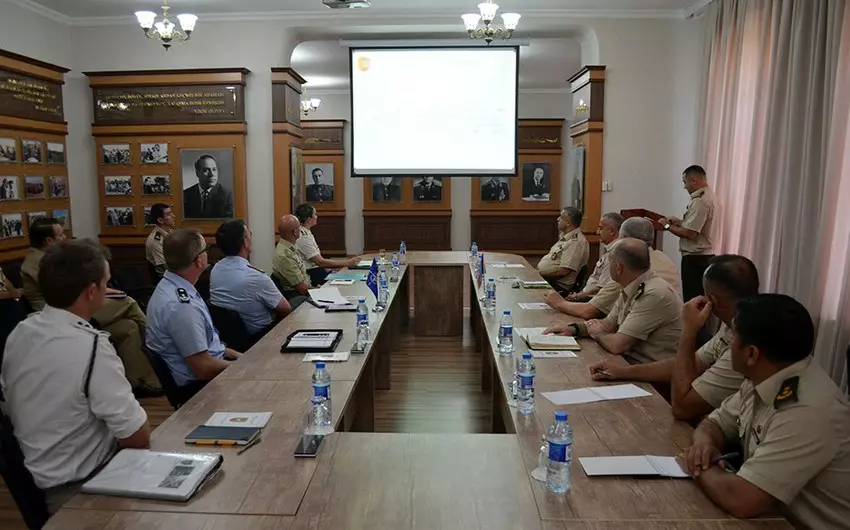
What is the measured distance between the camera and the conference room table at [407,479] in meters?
1.58

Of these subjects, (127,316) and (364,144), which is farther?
(364,144)

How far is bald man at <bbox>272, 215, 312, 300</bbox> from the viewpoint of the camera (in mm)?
5703

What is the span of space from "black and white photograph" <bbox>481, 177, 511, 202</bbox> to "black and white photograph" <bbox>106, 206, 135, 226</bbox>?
7144 millimetres

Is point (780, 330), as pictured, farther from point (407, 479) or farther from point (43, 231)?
point (43, 231)

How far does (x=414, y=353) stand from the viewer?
20.0 ft

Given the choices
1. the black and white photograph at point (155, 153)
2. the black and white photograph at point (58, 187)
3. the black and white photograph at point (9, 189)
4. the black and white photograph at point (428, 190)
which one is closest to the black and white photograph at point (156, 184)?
the black and white photograph at point (155, 153)

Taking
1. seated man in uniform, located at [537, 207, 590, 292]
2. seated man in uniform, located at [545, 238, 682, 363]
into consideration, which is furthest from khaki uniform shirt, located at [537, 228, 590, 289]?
seated man in uniform, located at [545, 238, 682, 363]

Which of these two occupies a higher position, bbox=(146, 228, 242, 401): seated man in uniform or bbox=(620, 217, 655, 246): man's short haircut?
bbox=(620, 217, 655, 246): man's short haircut

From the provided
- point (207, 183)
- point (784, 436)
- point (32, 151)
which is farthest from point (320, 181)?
point (784, 436)

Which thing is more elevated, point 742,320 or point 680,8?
point 680,8

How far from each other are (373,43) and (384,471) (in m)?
6.90

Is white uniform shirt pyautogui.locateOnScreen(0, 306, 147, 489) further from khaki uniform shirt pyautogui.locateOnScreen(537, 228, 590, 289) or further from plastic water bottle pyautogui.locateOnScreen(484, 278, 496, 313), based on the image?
khaki uniform shirt pyautogui.locateOnScreen(537, 228, 590, 289)

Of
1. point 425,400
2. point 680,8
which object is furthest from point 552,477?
point 680,8

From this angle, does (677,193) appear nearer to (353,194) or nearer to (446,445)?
(446,445)
